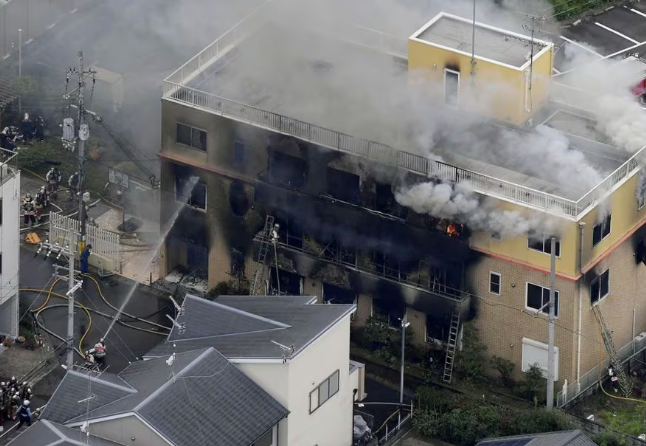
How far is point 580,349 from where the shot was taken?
7881 centimetres

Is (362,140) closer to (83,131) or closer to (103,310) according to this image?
(83,131)

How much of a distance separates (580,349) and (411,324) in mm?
6650

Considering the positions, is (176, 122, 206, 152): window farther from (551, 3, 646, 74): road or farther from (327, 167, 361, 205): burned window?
(551, 3, 646, 74): road

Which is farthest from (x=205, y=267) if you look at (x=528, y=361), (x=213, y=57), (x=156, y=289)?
(x=528, y=361)

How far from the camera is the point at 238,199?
276 feet

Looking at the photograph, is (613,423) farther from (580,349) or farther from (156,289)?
(156,289)

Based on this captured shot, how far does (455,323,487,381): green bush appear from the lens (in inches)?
3159

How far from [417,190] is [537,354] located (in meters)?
7.33

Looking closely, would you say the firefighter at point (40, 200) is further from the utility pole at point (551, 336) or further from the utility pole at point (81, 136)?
the utility pole at point (551, 336)

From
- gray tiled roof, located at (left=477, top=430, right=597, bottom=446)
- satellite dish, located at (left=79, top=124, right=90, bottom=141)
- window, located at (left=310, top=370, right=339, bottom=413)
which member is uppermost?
satellite dish, located at (left=79, top=124, right=90, bottom=141)

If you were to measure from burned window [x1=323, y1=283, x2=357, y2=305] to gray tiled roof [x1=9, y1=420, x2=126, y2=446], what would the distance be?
17.3 meters

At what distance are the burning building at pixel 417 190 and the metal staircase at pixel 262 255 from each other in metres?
0.08

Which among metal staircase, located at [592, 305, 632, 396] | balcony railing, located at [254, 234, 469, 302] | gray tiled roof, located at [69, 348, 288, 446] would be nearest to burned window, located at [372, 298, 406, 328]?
balcony railing, located at [254, 234, 469, 302]

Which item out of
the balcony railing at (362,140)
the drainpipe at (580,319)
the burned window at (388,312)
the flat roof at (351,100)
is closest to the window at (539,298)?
the drainpipe at (580,319)
